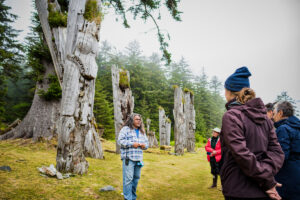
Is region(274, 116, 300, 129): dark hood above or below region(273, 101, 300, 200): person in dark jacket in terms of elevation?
above

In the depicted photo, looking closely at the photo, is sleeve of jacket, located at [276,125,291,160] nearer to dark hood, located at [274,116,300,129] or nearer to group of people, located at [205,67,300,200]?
dark hood, located at [274,116,300,129]

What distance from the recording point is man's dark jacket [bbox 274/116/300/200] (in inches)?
97.7

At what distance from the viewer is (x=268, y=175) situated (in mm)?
1582

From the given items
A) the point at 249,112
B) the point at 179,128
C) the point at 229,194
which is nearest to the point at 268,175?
the point at 229,194

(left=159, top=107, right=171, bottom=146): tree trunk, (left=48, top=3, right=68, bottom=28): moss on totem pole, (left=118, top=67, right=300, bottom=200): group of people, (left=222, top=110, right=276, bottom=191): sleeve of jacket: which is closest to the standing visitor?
(left=118, top=67, right=300, bottom=200): group of people

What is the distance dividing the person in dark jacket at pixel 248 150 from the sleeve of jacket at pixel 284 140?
968 millimetres

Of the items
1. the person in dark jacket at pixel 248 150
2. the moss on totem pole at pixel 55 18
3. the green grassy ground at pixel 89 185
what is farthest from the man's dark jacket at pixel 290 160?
the moss on totem pole at pixel 55 18

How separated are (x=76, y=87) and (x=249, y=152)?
431cm

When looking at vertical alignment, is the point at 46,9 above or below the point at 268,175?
above

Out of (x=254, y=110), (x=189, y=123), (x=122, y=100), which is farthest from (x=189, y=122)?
(x=254, y=110)

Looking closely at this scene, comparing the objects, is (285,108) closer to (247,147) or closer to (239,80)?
(239,80)

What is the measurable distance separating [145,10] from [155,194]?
7079mm

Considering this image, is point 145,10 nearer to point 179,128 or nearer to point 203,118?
point 179,128

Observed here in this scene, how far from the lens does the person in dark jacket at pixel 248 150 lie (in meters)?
1.58
